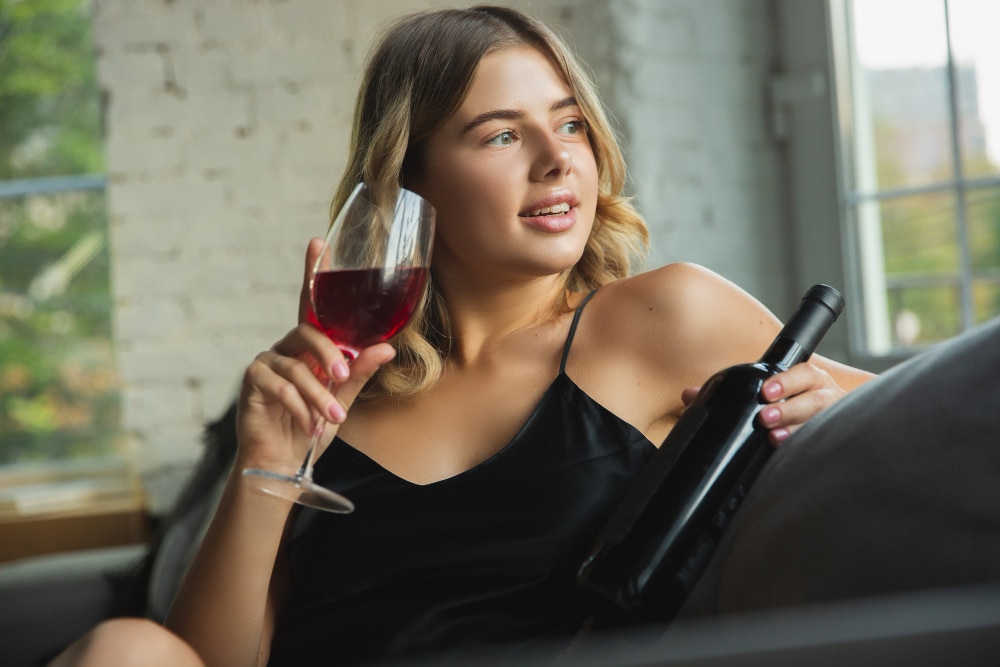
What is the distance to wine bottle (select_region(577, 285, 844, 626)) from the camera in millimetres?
799

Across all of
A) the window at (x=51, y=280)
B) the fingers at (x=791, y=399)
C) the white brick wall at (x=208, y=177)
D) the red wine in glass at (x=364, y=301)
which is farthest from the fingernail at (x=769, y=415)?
the window at (x=51, y=280)

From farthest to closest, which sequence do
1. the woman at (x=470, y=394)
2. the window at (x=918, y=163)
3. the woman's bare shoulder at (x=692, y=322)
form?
the window at (x=918, y=163) → the woman's bare shoulder at (x=692, y=322) → the woman at (x=470, y=394)

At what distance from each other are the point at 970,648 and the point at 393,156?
112 cm

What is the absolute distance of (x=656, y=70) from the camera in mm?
2510

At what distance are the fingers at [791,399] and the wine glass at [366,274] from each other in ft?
1.10

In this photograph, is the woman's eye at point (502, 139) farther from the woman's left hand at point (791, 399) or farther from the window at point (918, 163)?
the window at point (918, 163)

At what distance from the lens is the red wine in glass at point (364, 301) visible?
0.93 metres

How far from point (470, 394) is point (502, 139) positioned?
33 cm

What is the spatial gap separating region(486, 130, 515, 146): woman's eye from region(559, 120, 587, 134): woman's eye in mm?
82

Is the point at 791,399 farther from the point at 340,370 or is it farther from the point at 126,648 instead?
the point at 126,648

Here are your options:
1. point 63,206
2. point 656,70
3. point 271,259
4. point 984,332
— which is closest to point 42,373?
point 63,206

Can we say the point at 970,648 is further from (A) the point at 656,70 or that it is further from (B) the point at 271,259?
(B) the point at 271,259

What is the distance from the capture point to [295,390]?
99 cm

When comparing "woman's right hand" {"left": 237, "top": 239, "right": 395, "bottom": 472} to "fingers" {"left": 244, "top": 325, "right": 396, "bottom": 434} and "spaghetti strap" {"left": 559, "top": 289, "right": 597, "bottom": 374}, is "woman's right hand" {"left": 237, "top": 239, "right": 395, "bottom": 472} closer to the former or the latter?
"fingers" {"left": 244, "top": 325, "right": 396, "bottom": 434}
